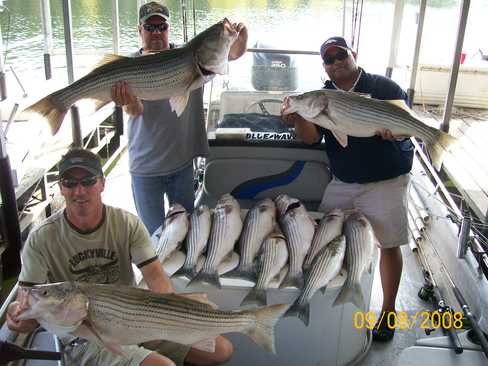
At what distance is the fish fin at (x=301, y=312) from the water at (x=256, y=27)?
27.2 feet

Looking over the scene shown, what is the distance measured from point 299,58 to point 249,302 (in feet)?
7.82

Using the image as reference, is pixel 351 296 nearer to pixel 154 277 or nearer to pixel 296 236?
pixel 296 236

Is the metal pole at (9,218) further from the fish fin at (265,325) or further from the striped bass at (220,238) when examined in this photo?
the fish fin at (265,325)

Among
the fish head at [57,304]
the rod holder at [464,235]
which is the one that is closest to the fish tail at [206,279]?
the fish head at [57,304]

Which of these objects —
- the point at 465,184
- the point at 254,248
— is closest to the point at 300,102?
the point at 254,248

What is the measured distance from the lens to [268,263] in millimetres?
2797

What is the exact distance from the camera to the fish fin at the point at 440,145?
281cm

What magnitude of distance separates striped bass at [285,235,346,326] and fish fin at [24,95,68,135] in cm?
145

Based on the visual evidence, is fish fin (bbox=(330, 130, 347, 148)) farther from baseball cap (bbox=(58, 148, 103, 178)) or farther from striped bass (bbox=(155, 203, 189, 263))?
baseball cap (bbox=(58, 148, 103, 178))

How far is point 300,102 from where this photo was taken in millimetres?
2738

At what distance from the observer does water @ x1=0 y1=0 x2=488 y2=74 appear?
11.9 m
